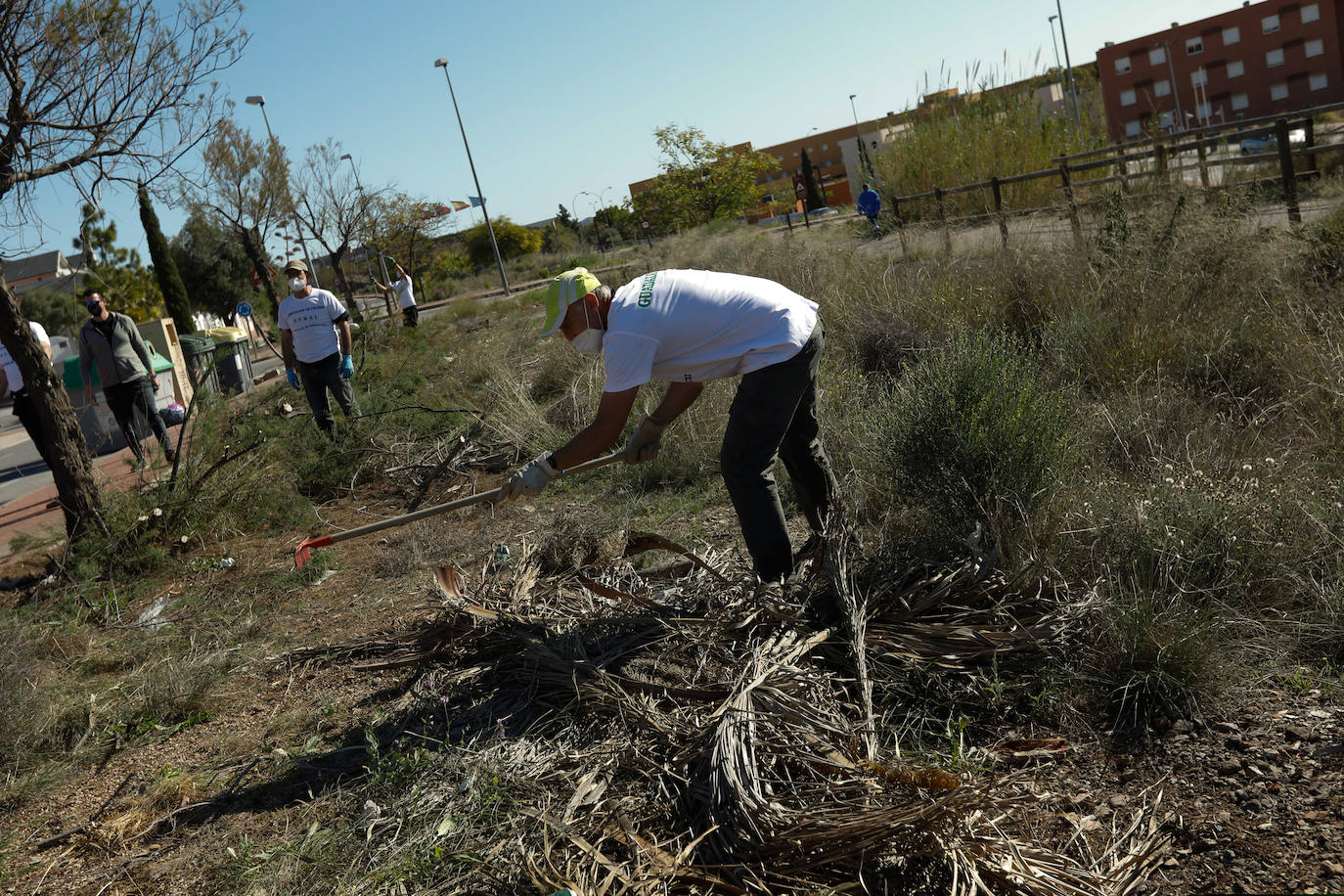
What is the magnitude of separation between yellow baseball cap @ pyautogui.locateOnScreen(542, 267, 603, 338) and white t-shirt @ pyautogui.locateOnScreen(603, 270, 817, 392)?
12cm

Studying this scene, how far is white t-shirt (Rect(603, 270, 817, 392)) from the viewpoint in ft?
10.8

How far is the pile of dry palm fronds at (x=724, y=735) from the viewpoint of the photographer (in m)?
2.20

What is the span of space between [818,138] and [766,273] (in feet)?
235

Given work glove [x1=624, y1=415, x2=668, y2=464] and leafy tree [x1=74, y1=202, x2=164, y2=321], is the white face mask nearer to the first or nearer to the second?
work glove [x1=624, y1=415, x2=668, y2=464]

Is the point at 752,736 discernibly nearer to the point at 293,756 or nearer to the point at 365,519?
the point at 293,756

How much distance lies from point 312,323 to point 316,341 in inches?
5.9

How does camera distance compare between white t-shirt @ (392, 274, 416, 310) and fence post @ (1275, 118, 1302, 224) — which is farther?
white t-shirt @ (392, 274, 416, 310)

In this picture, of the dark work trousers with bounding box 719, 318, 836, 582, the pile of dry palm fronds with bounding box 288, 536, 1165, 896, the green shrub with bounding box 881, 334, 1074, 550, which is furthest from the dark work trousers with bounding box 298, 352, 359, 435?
the green shrub with bounding box 881, 334, 1074, 550

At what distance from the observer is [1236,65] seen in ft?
157

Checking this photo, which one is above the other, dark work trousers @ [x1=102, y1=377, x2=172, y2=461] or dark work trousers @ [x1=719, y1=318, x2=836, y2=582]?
dark work trousers @ [x1=102, y1=377, x2=172, y2=461]

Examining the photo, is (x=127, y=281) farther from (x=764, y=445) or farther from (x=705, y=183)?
(x=764, y=445)

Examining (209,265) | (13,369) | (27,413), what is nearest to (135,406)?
(27,413)

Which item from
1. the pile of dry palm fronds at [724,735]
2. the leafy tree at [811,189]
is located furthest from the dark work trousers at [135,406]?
the leafy tree at [811,189]

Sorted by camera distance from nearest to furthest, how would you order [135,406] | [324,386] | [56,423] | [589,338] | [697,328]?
1. [697,328]
2. [589,338]
3. [56,423]
4. [324,386]
5. [135,406]
